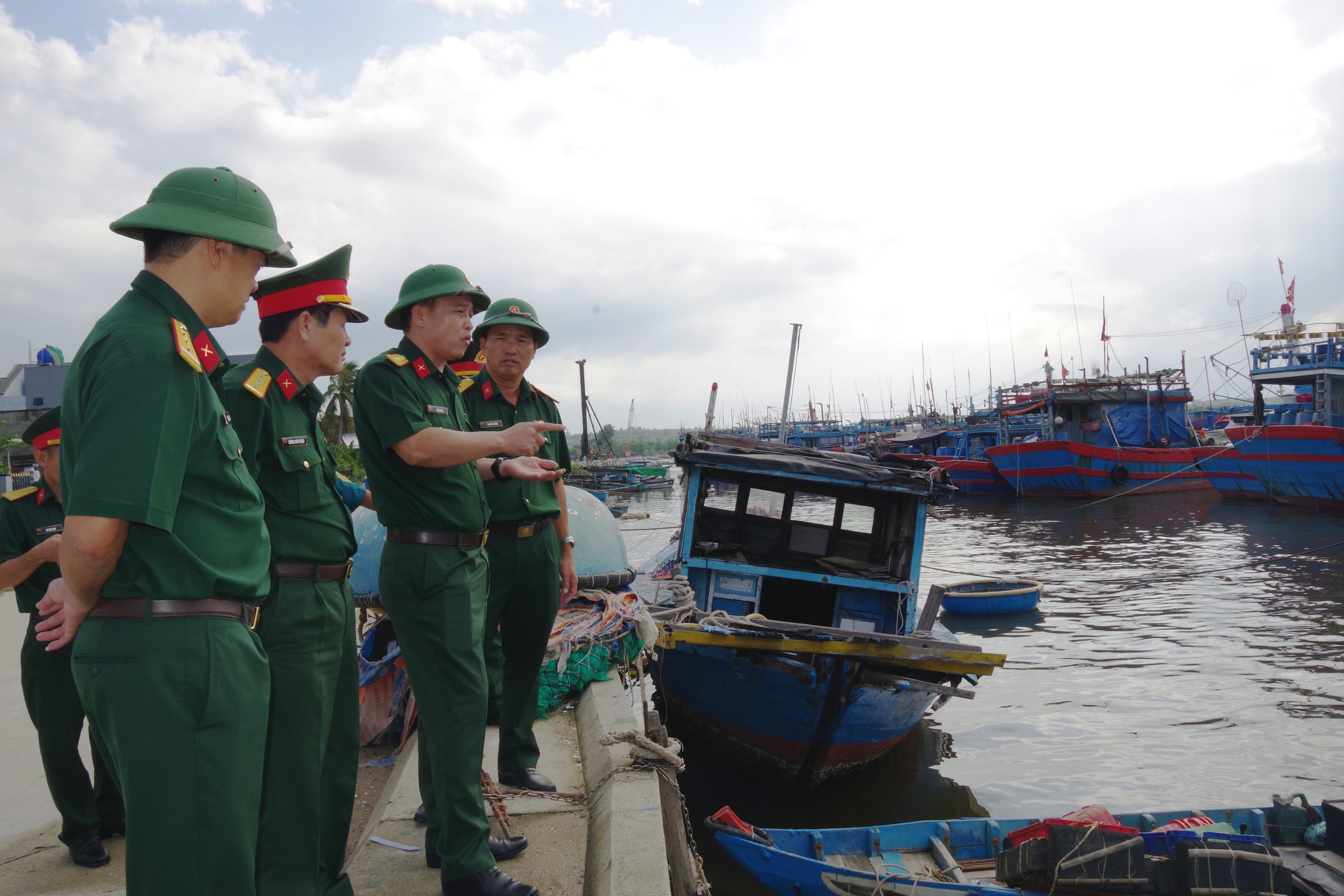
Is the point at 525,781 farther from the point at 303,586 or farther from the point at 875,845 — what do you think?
the point at 875,845

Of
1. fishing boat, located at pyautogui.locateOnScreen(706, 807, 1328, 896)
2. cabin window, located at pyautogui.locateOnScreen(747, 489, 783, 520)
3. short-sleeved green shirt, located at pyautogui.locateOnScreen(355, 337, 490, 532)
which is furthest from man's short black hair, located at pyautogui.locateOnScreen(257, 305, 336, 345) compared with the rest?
cabin window, located at pyautogui.locateOnScreen(747, 489, 783, 520)

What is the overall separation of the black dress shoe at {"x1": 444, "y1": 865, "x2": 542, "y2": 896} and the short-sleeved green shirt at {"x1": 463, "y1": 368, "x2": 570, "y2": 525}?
1.37 metres

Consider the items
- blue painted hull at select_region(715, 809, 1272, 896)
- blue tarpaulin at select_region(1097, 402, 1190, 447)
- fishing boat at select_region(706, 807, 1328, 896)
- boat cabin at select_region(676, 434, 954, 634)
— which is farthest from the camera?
blue tarpaulin at select_region(1097, 402, 1190, 447)

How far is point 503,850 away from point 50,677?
2.22 metres

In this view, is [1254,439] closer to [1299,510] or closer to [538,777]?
[1299,510]

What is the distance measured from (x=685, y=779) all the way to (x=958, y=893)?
3.37m

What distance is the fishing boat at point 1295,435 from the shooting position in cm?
2433

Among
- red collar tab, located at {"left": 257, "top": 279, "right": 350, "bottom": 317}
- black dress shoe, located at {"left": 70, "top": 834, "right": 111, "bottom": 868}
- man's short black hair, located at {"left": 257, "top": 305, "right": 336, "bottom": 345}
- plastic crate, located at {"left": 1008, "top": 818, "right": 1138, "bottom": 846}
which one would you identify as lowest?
plastic crate, located at {"left": 1008, "top": 818, "right": 1138, "bottom": 846}

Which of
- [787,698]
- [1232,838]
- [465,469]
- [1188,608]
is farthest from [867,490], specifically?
[1188,608]

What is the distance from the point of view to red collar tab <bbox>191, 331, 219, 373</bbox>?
5.68 feet

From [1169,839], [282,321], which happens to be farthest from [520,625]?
[1169,839]

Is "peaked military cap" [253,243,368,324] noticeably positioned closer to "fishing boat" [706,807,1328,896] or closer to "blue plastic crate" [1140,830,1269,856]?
"fishing boat" [706,807,1328,896]

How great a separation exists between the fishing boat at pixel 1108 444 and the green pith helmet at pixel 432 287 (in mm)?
34283

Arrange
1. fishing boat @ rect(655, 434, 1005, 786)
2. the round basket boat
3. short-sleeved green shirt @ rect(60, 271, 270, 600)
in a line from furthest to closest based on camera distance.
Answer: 1. the round basket boat
2. fishing boat @ rect(655, 434, 1005, 786)
3. short-sleeved green shirt @ rect(60, 271, 270, 600)
